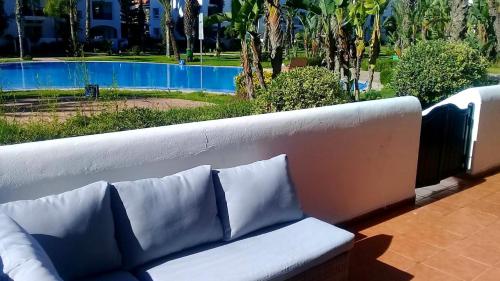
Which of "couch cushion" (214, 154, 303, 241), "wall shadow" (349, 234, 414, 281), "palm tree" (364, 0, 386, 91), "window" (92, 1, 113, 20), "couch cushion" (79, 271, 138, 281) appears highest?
"window" (92, 1, 113, 20)

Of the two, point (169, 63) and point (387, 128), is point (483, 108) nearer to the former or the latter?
point (387, 128)

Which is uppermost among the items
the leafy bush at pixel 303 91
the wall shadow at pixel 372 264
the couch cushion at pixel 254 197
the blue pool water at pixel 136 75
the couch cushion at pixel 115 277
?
the leafy bush at pixel 303 91

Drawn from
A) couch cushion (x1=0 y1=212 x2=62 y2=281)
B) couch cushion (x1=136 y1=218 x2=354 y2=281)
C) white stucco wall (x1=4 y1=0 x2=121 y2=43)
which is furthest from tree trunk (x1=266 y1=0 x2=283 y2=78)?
white stucco wall (x1=4 y1=0 x2=121 y2=43)

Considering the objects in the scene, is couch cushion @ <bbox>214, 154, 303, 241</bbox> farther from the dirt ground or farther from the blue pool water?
the blue pool water

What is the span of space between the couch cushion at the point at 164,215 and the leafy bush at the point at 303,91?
2.75 metres

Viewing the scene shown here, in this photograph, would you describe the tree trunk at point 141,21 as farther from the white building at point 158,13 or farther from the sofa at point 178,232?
the sofa at point 178,232

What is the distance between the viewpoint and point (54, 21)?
42.8 m

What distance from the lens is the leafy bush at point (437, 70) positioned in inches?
307

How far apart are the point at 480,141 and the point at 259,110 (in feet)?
10.7

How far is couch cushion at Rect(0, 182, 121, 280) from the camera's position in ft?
8.34

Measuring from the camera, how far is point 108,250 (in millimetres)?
2771

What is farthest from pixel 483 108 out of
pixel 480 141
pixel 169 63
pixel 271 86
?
pixel 169 63

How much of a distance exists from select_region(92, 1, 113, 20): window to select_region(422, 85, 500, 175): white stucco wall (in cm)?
4703

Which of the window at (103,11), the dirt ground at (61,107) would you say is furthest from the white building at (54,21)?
the dirt ground at (61,107)
